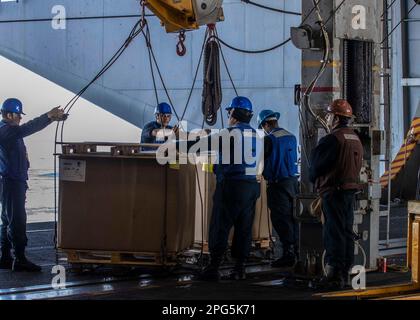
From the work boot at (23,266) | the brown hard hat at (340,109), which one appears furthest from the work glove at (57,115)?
the brown hard hat at (340,109)

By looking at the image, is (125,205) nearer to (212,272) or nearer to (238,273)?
(212,272)

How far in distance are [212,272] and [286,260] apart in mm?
1416

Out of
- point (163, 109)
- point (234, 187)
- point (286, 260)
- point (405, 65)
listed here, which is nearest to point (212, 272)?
point (234, 187)

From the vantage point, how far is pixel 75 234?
8938mm

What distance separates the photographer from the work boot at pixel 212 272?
8758 millimetres

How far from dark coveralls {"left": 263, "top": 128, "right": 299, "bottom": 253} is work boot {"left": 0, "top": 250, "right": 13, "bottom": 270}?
3021 mm

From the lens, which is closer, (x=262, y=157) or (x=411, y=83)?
(x=262, y=157)

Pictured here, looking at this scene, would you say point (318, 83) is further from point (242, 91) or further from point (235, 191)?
point (242, 91)

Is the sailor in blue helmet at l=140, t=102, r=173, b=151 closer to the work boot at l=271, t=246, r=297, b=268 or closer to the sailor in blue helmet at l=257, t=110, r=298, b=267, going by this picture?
the sailor in blue helmet at l=257, t=110, r=298, b=267

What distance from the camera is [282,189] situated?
9.94m

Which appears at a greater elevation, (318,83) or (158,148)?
(318,83)

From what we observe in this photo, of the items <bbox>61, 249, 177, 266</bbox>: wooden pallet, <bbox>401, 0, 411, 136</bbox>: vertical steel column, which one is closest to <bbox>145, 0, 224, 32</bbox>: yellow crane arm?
<bbox>61, 249, 177, 266</bbox>: wooden pallet
